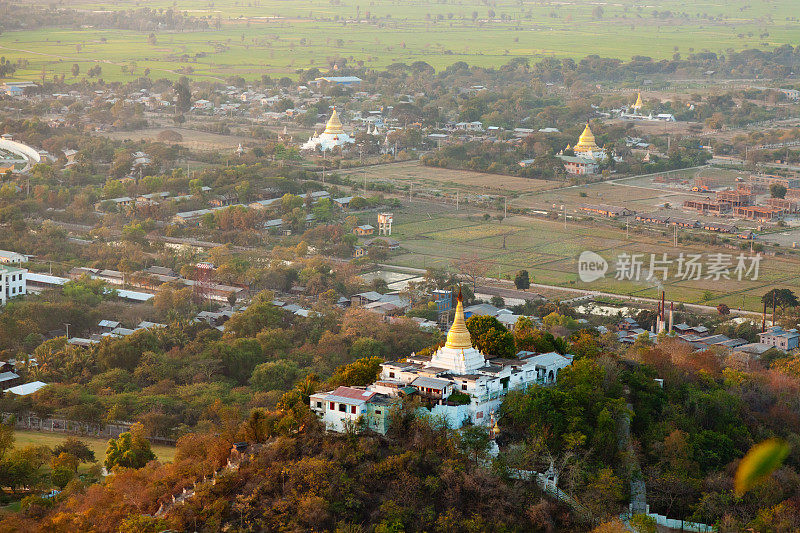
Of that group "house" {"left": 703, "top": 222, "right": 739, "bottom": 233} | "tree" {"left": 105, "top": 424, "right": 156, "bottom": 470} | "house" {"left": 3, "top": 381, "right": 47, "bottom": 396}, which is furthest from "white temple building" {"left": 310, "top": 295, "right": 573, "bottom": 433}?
"house" {"left": 703, "top": 222, "right": 739, "bottom": 233}

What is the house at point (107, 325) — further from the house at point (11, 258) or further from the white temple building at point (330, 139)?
the white temple building at point (330, 139)

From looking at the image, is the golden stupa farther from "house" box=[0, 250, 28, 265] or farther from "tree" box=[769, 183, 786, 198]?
"house" box=[0, 250, 28, 265]

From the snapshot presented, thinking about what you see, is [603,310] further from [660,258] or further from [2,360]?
[2,360]

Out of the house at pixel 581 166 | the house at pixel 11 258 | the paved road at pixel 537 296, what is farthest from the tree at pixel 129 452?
the house at pixel 581 166

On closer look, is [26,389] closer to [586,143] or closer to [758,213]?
[758,213]

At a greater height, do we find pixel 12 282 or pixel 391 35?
pixel 391 35

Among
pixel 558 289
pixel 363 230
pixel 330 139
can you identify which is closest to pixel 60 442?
pixel 558 289

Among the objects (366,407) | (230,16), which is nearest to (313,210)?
(366,407)
